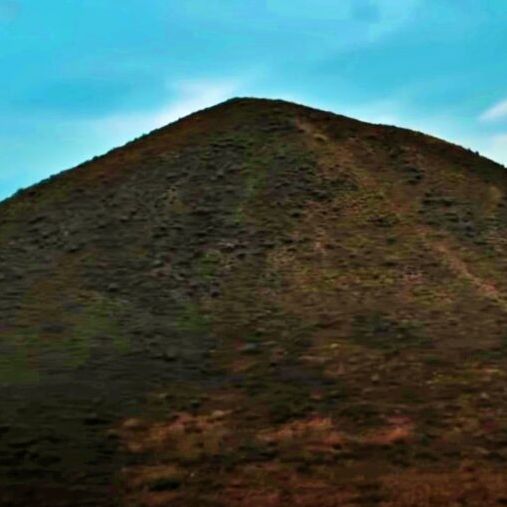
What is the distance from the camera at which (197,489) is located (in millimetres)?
26094

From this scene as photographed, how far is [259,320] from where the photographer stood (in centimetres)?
4588

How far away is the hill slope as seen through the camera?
2803cm

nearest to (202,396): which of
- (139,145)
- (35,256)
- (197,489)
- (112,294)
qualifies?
(197,489)

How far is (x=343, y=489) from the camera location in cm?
2586

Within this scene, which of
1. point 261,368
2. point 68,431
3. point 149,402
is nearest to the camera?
point 68,431

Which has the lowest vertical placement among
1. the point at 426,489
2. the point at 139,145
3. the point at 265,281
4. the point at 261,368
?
the point at 426,489

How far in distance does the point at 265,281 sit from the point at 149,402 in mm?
18331

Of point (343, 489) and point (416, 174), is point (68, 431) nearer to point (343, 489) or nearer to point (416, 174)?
point (343, 489)

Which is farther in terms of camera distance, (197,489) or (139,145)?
(139,145)

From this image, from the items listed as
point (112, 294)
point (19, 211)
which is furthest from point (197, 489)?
point (19, 211)

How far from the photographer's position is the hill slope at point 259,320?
2803cm

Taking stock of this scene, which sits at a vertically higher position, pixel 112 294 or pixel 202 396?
pixel 112 294

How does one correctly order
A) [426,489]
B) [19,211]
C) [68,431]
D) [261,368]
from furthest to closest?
[19,211] < [261,368] < [68,431] < [426,489]

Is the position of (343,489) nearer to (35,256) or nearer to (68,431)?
(68,431)
